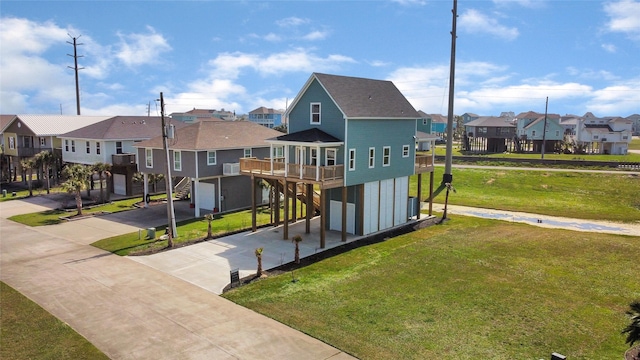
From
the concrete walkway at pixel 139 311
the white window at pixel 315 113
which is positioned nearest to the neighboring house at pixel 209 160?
the white window at pixel 315 113

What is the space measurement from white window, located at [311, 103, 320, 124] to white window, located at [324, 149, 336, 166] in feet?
6.58

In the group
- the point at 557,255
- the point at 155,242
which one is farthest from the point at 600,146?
the point at 155,242

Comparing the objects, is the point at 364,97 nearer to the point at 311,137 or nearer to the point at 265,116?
the point at 311,137

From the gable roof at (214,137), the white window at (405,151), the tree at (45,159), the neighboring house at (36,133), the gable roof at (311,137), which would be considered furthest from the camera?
the neighboring house at (36,133)

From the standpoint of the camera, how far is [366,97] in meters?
27.5

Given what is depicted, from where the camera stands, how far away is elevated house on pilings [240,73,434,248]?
24766 mm

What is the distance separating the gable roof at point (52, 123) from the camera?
44594mm

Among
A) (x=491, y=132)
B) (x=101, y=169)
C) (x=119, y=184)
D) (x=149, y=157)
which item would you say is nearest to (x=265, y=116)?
(x=491, y=132)

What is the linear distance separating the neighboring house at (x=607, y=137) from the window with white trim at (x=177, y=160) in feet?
231

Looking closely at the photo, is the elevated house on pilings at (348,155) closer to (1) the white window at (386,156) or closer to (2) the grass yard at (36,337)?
(1) the white window at (386,156)

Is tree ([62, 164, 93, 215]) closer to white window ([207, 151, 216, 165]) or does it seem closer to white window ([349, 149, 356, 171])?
white window ([207, 151, 216, 165])

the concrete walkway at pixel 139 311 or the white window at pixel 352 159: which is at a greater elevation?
the white window at pixel 352 159

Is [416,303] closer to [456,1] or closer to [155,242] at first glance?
[155,242]

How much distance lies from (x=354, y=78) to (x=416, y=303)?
16199 millimetres
